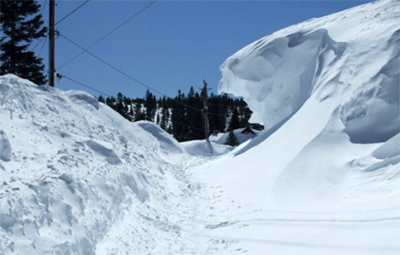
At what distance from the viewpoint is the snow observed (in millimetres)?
4234

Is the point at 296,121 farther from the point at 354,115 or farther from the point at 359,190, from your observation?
the point at 359,190

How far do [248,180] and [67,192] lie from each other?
4.97 metres

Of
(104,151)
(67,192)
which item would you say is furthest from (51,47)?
(67,192)

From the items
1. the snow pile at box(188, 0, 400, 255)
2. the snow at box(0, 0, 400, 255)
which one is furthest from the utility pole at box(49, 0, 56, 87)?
the snow pile at box(188, 0, 400, 255)

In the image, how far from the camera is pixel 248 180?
872 cm

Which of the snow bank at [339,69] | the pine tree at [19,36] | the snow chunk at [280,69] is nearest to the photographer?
the snow bank at [339,69]

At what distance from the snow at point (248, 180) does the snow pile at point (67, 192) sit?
2 centimetres

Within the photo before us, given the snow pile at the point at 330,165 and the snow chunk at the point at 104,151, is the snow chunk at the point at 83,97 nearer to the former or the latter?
the snow pile at the point at 330,165

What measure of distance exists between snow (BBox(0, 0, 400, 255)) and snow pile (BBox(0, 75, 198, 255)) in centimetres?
2

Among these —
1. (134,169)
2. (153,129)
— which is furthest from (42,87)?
(153,129)

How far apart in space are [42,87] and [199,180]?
581 cm

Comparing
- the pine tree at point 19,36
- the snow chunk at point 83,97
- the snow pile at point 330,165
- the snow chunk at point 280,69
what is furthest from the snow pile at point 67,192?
the pine tree at point 19,36

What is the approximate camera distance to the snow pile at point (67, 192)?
3.97 meters

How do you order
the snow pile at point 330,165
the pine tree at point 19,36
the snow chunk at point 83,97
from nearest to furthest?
1. the snow pile at point 330,165
2. the snow chunk at point 83,97
3. the pine tree at point 19,36
